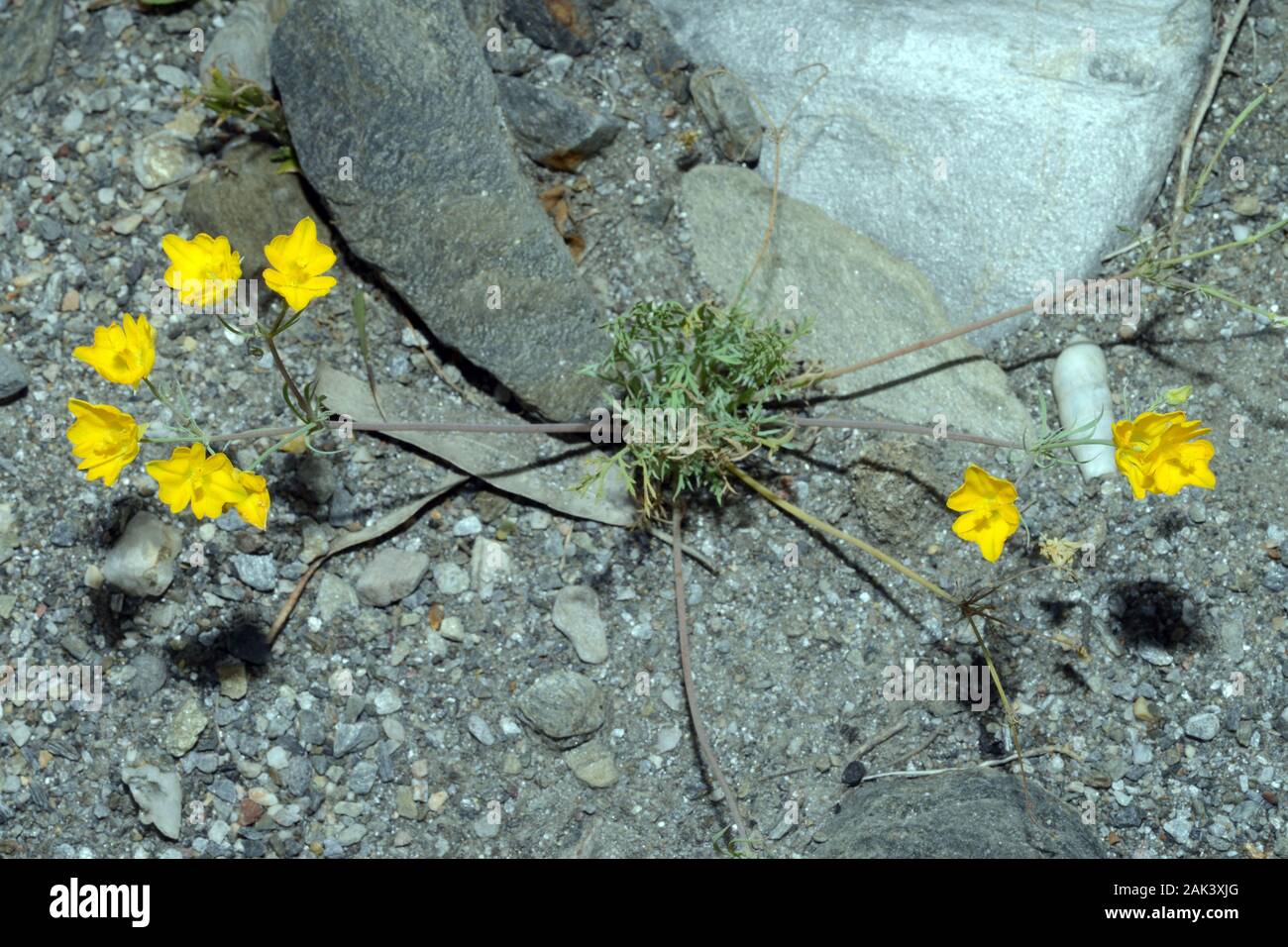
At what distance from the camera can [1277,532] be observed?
3191 mm

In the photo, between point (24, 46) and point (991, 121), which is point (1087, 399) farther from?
point (24, 46)

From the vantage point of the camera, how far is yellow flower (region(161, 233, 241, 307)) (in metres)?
2.76

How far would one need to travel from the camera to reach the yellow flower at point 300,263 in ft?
8.82

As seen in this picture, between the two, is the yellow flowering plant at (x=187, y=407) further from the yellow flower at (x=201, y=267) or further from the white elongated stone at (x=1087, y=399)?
the white elongated stone at (x=1087, y=399)

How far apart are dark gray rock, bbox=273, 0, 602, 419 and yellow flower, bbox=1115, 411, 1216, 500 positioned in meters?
1.45

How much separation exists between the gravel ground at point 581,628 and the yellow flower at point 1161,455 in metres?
0.62

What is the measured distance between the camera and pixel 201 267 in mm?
2779

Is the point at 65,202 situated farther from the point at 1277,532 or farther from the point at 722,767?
the point at 1277,532

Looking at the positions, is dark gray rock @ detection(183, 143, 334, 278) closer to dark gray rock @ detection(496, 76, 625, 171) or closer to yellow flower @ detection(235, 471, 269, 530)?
dark gray rock @ detection(496, 76, 625, 171)

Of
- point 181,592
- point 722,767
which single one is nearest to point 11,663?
point 181,592

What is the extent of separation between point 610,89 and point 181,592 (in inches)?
76.8

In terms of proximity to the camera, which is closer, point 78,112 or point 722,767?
point 722,767

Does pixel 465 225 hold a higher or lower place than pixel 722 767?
higher

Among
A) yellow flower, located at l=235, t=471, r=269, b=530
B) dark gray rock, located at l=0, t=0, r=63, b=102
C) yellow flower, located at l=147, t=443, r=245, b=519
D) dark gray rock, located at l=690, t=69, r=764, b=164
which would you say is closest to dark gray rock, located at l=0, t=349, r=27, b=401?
dark gray rock, located at l=0, t=0, r=63, b=102
